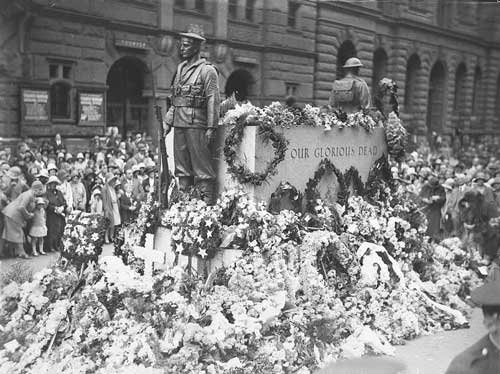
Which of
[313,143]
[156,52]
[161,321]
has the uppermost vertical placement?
[156,52]

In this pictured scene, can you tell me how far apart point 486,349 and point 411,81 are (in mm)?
36417

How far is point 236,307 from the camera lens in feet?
23.7

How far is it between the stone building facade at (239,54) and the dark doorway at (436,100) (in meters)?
0.07

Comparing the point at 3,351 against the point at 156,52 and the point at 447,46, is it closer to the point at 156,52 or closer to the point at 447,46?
the point at 156,52

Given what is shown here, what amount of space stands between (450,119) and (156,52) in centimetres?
2410

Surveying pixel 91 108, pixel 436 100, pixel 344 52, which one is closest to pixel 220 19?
pixel 91 108

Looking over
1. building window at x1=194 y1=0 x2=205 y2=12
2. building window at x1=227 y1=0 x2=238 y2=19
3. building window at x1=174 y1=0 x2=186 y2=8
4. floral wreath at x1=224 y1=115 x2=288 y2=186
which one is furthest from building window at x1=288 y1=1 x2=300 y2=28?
floral wreath at x1=224 y1=115 x2=288 y2=186

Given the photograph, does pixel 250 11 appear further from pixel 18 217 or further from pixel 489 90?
pixel 489 90

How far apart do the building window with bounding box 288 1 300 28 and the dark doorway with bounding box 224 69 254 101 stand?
2.99 meters

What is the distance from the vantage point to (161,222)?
9133 mm

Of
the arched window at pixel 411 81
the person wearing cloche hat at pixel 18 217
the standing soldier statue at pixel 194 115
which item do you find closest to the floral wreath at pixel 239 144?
the standing soldier statue at pixel 194 115

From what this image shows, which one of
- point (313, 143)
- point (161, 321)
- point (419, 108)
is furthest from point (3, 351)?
point (419, 108)

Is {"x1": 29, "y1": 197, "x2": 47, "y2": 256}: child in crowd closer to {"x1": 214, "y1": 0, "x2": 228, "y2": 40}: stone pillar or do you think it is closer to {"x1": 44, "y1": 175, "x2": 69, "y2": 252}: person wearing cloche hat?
{"x1": 44, "y1": 175, "x2": 69, "y2": 252}: person wearing cloche hat

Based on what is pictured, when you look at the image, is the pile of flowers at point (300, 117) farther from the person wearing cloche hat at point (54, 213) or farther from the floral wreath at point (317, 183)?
the person wearing cloche hat at point (54, 213)
